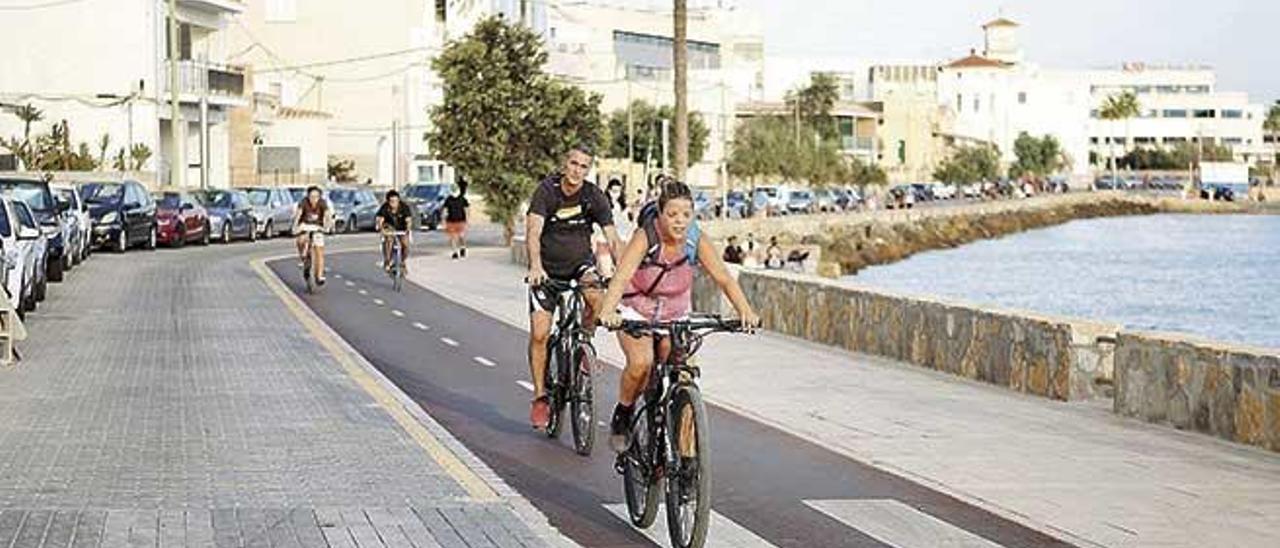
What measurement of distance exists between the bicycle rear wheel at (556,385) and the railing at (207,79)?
56.3 m

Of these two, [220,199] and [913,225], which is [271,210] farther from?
[913,225]

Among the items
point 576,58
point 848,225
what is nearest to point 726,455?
point 848,225

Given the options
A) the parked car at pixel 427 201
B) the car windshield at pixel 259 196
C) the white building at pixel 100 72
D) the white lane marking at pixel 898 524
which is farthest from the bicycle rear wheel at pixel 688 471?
the parked car at pixel 427 201

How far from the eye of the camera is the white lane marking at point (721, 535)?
10812 millimetres

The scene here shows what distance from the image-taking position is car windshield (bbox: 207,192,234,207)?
2320 inches

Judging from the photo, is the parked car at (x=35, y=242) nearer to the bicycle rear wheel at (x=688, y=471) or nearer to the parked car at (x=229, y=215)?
the bicycle rear wheel at (x=688, y=471)

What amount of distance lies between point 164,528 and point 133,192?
40.3m

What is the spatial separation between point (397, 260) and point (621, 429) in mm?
24296

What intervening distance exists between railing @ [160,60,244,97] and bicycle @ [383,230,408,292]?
35.1 metres

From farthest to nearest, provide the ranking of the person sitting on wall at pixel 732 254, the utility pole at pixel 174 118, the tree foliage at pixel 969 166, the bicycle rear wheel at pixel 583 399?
the tree foliage at pixel 969 166 < the utility pole at pixel 174 118 < the person sitting on wall at pixel 732 254 < the bicycle rear wheel at pixel 583 399

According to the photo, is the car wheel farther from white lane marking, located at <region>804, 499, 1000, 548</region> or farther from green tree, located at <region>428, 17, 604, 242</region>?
white lane marking, located at <region>804, 499, 1000, 548</region>

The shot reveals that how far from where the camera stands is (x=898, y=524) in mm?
11477

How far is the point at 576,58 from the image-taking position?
124m

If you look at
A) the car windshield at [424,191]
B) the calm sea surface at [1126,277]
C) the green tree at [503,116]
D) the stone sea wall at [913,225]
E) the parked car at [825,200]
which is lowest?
the calm sea surface at [1126,277]
